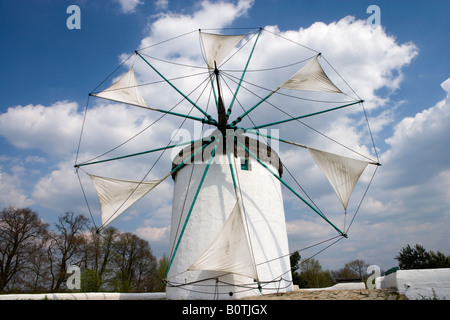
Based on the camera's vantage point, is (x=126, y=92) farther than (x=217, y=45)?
No

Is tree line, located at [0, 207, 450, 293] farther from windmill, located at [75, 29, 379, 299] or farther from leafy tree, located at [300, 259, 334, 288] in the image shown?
windmill, located at [75, 29, 379, 299]

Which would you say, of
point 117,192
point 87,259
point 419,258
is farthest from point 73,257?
point 419,258

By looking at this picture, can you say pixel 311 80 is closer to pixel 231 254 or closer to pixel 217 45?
pixel 217 45

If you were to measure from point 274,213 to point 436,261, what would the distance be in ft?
58.4

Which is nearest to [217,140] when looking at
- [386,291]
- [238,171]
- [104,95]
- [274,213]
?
[238,171]

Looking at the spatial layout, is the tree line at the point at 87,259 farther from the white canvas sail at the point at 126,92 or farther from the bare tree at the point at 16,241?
the white canvas sail at the point at 126,92

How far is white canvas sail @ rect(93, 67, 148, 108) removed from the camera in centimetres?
1038

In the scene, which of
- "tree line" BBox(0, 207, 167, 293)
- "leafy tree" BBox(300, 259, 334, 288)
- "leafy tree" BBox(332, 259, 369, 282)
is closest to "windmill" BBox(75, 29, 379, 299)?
"tree line" BBox(0, 207, 167, 293)

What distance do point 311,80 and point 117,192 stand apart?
7992 mm

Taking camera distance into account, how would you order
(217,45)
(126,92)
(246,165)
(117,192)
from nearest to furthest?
(117,192)
(246,165)
(126,92)
(217,45)

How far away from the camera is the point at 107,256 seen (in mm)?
25062

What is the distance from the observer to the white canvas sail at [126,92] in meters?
10.4

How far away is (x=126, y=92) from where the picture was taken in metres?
10.7

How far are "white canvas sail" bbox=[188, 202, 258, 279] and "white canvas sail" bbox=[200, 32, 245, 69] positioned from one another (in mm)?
5886
